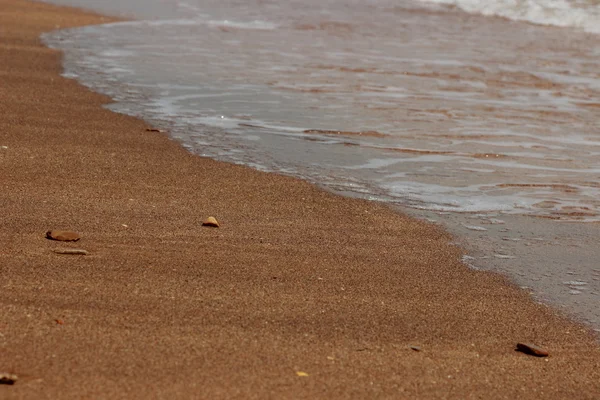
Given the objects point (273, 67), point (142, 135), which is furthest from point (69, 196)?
point (273, 67)

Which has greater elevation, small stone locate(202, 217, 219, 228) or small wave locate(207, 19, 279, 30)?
small wave locate(207, 19, 279, 30)

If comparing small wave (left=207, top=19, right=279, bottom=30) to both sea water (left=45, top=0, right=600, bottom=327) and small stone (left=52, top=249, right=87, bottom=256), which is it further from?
small stone (left=52, top=249, right=87, bottom=256)

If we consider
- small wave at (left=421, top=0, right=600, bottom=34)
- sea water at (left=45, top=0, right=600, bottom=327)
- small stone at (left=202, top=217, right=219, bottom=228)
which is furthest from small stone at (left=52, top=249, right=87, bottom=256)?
small wave at (left=421, top=0, right=600, bottom=34)

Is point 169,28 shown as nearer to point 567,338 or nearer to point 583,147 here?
point 583,147

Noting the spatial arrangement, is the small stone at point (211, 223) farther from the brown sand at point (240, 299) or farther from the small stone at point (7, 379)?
the small stone at point (7, 379)

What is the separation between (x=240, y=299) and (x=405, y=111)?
4.09m

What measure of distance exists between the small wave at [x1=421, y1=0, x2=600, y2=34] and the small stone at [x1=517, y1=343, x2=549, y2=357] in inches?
503

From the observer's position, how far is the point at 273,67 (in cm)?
900

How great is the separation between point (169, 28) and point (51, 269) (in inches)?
344

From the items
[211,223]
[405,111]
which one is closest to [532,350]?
[211,223]

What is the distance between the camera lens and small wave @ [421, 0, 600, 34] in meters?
15.7

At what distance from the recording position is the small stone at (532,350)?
317 centimetres

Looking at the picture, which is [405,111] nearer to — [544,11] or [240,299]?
[240,299]

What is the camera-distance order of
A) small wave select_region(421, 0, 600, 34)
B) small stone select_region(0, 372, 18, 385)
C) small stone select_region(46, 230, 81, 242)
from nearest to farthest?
1. small stone select_region(0, 372, 18, 385)
2. small stone select_region(46, 230, 81, 242)
3. small wave select_region(421, 0, 600, 34)
